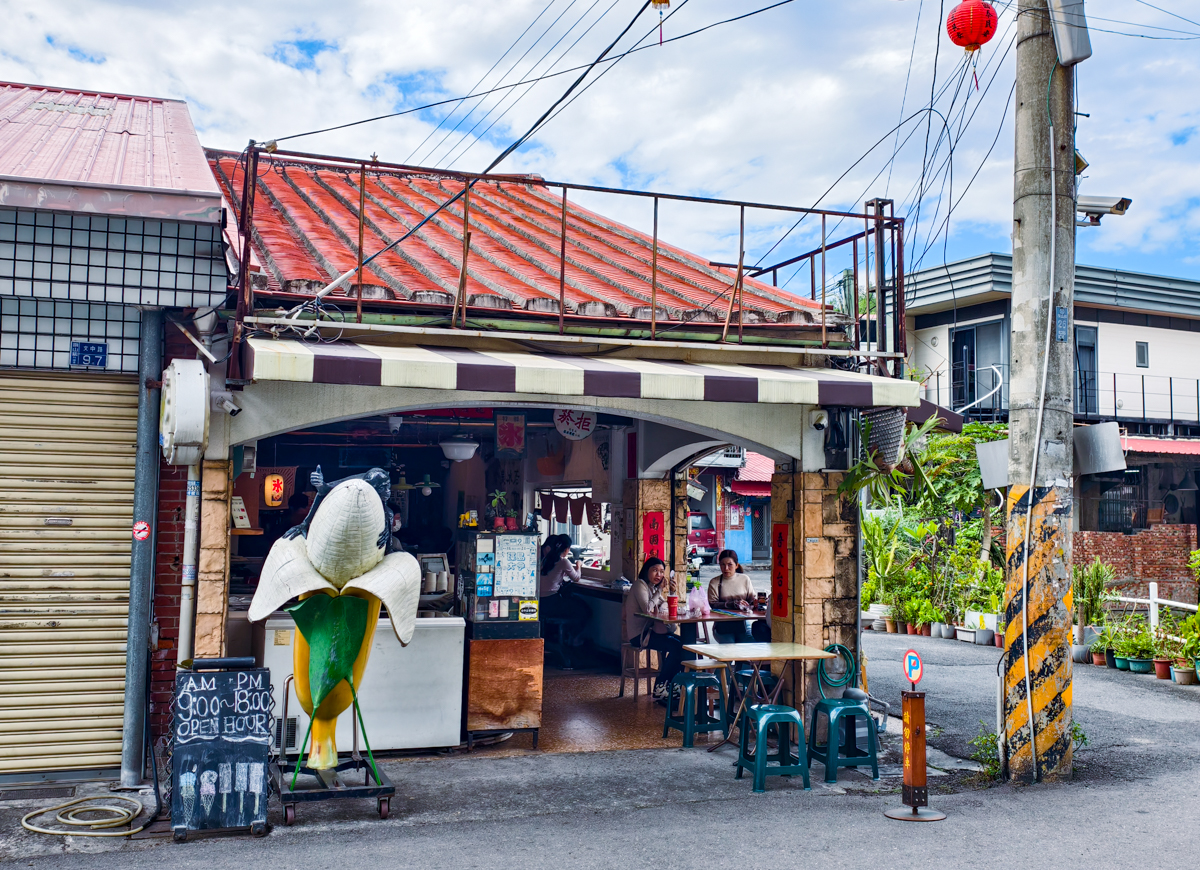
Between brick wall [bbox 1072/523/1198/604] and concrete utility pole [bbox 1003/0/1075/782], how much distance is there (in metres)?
10.4

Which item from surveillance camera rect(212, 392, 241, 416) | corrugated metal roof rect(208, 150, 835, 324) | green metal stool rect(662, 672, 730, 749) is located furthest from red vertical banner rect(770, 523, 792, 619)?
surveillance camera rect(212, 392, 241, 416)

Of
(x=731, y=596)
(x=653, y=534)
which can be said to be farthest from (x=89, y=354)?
(x=653, y=534)

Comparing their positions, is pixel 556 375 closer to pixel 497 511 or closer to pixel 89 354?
pixel 497 511

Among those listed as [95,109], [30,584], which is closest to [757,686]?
[30,584]

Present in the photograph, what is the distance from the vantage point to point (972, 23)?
788 cm

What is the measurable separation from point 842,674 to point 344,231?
6.19 m

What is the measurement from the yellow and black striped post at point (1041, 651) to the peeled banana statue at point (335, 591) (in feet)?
14.9

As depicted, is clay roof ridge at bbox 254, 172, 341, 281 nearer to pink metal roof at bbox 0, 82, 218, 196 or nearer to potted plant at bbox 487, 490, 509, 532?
pink metal roof at bbox 0, 82, 218, 196

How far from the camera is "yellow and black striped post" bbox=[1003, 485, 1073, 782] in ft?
24.9

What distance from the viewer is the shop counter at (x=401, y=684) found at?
798 centimetres

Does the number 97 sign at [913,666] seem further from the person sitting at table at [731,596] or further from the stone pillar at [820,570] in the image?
the person sitting at table at [731,596]

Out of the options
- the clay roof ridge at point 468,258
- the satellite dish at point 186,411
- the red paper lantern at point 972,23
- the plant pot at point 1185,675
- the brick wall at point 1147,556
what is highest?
the red paper lantern at point 972,23

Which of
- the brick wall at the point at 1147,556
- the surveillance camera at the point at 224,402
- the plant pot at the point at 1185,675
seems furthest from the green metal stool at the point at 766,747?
the brick wall at the point at 1147,556

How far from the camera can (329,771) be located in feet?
22.8
